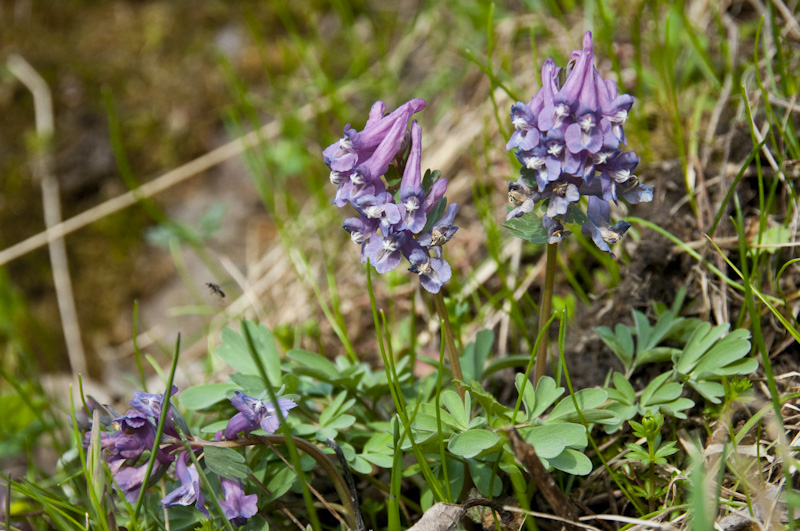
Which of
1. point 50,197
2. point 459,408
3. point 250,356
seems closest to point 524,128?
point 459,408

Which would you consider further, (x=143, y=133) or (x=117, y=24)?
(x=117, y=24)

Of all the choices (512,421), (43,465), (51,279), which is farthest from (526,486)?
(51,279)

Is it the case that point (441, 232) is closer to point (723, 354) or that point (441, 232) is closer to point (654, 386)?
point (654, 386)

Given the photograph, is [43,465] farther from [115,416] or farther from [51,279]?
[115,416]

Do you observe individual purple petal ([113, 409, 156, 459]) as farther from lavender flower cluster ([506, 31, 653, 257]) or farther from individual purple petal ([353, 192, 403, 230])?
lavender flower cluster ([506, 31, 653, 257])

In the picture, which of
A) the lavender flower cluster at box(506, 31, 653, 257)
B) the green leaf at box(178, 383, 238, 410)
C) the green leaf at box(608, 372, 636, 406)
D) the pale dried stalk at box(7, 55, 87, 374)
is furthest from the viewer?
the pale dried stalk at box(7, 55, 87, 374)

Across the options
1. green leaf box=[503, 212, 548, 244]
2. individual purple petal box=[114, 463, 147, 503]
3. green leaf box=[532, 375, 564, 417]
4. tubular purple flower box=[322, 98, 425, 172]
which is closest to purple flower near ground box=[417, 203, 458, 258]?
green leaf box=[503, 212, 548, 244]
